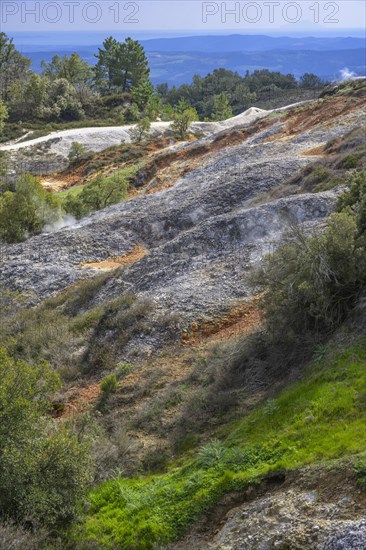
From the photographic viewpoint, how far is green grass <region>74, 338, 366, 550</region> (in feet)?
33.2

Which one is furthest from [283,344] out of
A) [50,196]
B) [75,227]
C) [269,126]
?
[269,126]

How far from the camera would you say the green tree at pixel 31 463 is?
1027 centimetres

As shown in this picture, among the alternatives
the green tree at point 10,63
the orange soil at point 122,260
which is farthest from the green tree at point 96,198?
the green tree at point 10,63

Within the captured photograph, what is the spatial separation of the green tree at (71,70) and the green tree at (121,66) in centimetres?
249

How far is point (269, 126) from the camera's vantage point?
48.0m

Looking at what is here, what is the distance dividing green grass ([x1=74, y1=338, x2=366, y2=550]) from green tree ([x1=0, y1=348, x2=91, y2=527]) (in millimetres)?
706

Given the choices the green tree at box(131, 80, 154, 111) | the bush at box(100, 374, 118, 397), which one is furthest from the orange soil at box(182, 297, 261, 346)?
the green tree at box(131, 80, 154, 111)

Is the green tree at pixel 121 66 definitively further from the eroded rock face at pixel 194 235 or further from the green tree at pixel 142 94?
the eroded rock face at pixel 194 235

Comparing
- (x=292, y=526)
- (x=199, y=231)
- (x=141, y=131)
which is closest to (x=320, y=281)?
(x=292, y=526)

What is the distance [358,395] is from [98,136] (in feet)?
211

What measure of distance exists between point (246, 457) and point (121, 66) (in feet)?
327

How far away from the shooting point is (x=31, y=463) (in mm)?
10469

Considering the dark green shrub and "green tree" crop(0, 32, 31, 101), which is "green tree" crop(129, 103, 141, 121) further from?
the dark green shrub

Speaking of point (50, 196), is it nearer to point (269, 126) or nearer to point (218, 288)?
point (218, 288)
